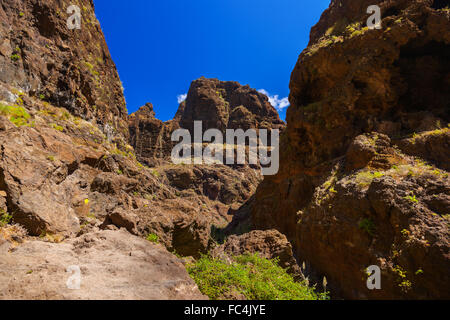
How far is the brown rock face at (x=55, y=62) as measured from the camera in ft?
28.3

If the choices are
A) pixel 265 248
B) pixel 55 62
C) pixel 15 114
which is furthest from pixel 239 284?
pixel 55 62

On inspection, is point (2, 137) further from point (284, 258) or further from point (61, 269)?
point (284, 258)

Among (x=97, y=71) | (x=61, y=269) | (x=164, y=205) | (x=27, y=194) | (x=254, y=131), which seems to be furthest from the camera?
(x=254, y=131)

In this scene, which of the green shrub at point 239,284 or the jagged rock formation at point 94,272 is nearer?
the jagged rock formation at point 94,272

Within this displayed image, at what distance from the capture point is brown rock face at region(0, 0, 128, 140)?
8.64 metres

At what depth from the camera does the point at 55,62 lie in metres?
10.6

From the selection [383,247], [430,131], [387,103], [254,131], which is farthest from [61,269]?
[254,131]

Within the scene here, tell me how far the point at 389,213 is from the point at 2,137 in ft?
40.8

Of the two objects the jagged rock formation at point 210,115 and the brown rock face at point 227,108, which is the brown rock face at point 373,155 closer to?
the jagged rock formation at point 210,115

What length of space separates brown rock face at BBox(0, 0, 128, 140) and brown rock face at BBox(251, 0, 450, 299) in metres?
13.5

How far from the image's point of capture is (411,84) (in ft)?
50.2

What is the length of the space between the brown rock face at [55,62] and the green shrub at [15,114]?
0.89 m

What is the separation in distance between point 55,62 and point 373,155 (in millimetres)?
15890

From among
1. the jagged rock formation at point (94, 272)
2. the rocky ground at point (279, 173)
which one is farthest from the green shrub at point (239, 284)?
the jagged rock formation at point (94, 272)
